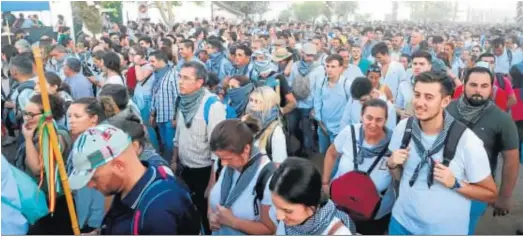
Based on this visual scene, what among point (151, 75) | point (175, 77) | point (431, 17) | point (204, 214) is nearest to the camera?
point (204, 214)

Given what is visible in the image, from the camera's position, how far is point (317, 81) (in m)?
5.68

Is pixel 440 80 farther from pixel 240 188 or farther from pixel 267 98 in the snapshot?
pixel 267 98

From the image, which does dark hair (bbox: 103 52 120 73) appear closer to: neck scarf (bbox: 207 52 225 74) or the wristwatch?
neck scarf (bbox: 207 52 225 74)

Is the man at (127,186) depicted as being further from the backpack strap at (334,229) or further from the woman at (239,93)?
the woman at (239,93)

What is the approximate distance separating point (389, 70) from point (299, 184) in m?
4.22

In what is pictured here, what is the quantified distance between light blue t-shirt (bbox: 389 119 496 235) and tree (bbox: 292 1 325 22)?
39136mm

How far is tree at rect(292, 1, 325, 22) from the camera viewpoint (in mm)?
42428

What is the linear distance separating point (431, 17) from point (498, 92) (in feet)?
156

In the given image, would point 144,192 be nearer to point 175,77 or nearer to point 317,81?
point 175,77

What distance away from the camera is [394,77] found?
584 centimetres

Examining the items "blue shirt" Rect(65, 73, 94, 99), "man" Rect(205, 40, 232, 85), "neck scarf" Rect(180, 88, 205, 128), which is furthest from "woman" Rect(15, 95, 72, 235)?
"man" Rect(205, 40, 232, 85)

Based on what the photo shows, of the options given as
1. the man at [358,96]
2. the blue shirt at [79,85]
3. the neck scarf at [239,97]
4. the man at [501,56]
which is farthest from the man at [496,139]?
the man at [501,56]

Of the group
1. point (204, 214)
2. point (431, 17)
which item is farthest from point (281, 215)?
point (431, 17)

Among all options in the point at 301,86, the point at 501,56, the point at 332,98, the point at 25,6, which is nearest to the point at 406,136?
the point at 332,98
